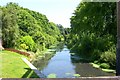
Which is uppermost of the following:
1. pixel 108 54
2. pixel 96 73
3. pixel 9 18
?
pixel 9 18

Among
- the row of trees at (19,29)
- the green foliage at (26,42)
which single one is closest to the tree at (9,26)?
the row of trees at (19,29)

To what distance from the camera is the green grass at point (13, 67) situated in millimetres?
6516

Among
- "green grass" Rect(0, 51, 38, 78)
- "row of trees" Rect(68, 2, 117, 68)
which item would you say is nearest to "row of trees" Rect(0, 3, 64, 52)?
"green grass" Rect(0, 51, 38, 78)

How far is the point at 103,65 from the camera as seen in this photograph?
959 cm

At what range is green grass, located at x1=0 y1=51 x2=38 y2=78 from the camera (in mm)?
6516

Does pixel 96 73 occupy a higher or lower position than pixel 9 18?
lower

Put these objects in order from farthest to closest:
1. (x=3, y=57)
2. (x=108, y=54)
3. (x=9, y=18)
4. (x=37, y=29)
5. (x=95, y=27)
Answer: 1. (x=37, y=29)
2. (x=95, y=27)
3. (x=9, y=18)
4. (x=108, y=54)
5. (x=3, y=57)

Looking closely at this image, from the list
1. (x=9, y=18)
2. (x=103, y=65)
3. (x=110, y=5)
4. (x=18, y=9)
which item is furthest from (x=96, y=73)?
(x=18, y=9)

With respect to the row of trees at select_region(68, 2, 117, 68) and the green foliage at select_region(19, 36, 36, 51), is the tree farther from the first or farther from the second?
the row of trees at select_region(68, 2, 117, 68)

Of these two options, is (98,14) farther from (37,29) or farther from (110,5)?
(37,29)

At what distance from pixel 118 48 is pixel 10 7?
8.31 metres

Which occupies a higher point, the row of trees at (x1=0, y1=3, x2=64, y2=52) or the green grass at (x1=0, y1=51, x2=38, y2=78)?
the row of trees at (x1=0, y1=3, x2=64, y2=52)

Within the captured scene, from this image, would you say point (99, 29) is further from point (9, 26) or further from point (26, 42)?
point (9, 26)

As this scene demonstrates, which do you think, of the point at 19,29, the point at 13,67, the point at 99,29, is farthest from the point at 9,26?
the point at 99,29
